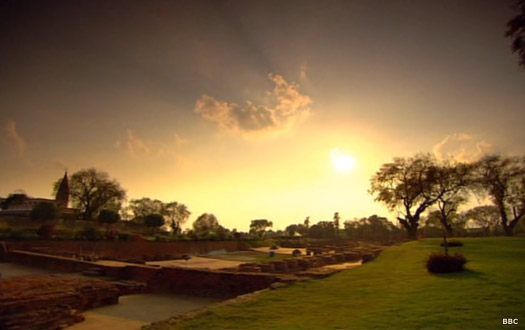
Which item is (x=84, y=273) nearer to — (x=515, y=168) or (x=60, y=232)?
(x=60, y=232)

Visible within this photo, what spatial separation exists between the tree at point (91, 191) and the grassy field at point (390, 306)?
51929 millimetres

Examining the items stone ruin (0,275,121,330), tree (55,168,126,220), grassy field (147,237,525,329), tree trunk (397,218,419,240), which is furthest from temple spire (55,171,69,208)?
grassy field (147,237,525,329)

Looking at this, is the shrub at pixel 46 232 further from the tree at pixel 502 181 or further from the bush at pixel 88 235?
the tree at pixel 502 181

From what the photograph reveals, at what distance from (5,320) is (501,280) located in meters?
11.8

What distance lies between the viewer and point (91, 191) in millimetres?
53812

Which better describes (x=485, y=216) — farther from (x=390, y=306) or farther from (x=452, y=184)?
(x=390, y=306)

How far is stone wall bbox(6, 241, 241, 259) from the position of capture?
25219mm

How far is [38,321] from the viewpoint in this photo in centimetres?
767

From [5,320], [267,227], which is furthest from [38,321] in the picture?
[267,227]

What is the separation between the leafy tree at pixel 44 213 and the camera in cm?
3144

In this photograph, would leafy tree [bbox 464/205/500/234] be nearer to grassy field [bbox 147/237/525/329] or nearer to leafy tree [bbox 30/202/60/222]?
grassy field [bbox 147/237/525/329]

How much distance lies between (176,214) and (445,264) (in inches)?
3066

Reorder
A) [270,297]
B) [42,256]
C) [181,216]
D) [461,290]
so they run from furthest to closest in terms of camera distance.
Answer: [181,216] < [42,256] < [270,297] < [461,290]

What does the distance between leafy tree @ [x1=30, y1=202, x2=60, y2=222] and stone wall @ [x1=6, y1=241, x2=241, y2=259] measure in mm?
6253
